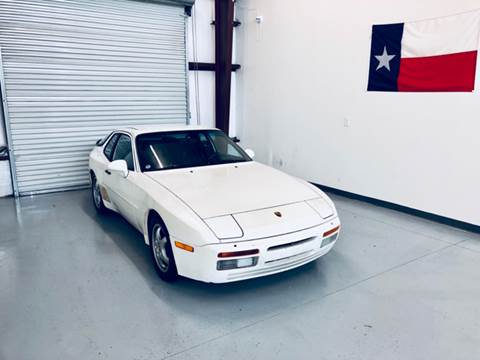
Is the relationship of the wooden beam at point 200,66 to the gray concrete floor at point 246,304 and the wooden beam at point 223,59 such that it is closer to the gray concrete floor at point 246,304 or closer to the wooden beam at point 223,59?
the wooden beam at point 223,59

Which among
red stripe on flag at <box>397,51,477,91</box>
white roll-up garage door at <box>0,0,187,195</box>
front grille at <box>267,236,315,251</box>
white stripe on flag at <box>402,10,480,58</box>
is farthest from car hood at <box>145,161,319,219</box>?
white roll-up garage door at <box>0,0,187,195</box>

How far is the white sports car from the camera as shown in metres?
2.47

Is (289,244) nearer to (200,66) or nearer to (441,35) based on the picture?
(441,35)

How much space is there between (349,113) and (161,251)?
3.68 meters

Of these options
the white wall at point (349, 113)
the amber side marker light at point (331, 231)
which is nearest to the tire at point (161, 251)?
the amber side marker light at point (331, 231)

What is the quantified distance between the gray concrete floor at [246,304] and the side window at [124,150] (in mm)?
869

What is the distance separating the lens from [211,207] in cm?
270

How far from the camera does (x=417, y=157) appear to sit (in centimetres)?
451

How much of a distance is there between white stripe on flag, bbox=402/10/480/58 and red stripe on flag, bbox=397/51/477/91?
0.24 feet

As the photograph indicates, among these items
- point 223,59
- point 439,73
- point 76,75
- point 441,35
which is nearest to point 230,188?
point 439,73

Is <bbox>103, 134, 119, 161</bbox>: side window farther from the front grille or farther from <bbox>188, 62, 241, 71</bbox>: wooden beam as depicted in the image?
<bbox>188, 62, 241, 71</bbox>: wooden beam

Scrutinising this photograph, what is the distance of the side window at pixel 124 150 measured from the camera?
3621mm

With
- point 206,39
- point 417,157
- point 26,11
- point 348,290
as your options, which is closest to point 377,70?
point 417,157

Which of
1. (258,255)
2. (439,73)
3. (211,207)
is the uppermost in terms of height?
(439,73)
